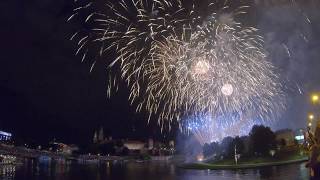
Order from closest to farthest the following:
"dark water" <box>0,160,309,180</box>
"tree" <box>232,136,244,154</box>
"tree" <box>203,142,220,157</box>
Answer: "dark water" <box>0,160,309,180</box>, "tree" <box>232,136,244,154</box>, "tree" <box>203,142,220,157</box>

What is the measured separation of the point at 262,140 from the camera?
9475 centimetres

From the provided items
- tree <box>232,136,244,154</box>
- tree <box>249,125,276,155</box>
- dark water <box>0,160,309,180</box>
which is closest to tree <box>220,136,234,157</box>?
tree <box>232,136,244,154</box>

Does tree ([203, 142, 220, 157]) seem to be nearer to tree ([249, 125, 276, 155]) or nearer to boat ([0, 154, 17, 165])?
tree ([249, 125, 276, 155])

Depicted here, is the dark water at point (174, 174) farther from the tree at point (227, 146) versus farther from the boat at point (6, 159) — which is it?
the boat at point (6, 159)

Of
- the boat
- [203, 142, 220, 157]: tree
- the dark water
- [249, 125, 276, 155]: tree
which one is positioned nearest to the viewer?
the dark water

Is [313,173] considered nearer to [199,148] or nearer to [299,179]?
[299,179]

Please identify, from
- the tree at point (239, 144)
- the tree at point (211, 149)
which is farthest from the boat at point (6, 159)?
the tree at point (239, 144)

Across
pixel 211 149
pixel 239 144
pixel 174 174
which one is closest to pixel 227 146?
pixel 239 144

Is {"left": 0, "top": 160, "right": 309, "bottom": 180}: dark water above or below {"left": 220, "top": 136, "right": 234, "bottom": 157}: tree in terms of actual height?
below

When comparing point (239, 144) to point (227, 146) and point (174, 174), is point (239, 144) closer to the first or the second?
point (227, 146)

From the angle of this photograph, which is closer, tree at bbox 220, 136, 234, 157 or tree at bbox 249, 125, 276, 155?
tree at bbox 249, 125, 276, 155

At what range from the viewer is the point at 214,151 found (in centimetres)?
12425

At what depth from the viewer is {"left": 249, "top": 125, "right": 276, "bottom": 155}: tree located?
93.0 metres

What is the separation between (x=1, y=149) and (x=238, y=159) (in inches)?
4276
